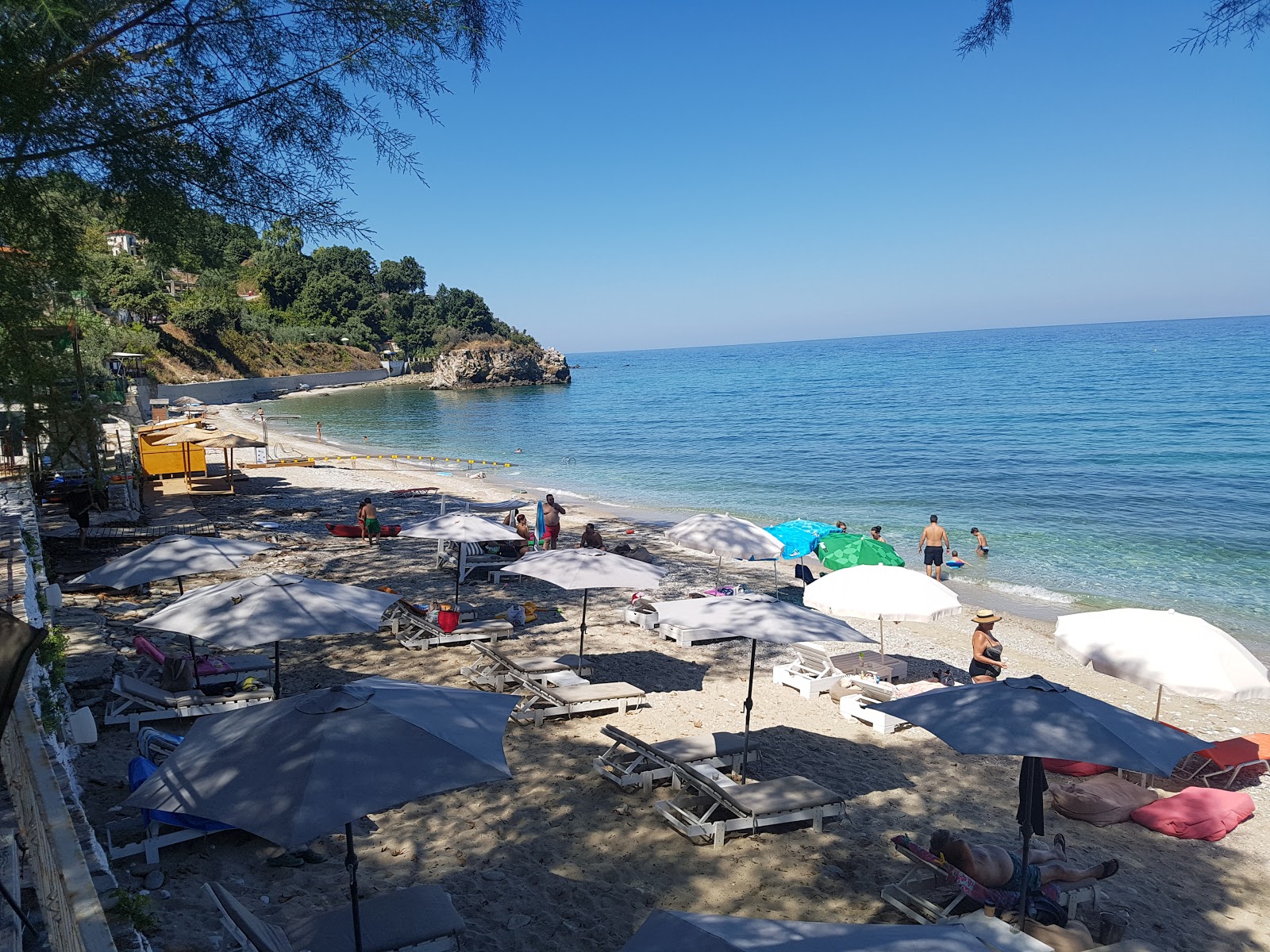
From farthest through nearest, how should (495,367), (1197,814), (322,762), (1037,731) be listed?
(495,367)
(1197,814)
(1037,731)
(322,762)

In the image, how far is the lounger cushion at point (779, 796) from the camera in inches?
268

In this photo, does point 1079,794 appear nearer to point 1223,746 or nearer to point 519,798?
point 1223,746

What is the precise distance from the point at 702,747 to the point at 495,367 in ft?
343

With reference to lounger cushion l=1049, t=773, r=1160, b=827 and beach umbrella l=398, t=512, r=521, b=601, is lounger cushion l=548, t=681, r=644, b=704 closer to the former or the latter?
beach umbrella l=398, t=512, r=521, b=601

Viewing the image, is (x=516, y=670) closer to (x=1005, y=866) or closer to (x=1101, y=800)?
(x=1005, y=866)

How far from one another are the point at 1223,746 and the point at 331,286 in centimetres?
10654

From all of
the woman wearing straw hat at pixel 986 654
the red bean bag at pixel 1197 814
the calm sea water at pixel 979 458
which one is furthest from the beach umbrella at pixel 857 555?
the calm sea water at pixel 979 458

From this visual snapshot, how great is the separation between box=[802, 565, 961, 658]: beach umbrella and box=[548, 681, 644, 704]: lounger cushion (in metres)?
2.26

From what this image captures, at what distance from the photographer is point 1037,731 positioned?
5473 mm

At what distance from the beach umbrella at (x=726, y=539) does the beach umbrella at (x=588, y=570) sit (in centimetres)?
237

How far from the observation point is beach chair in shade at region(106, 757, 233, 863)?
19.1 ft

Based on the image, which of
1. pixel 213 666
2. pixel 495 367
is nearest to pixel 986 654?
pixel 213 666

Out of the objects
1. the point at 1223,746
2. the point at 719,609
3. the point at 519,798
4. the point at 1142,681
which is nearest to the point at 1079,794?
the point at 1142,681

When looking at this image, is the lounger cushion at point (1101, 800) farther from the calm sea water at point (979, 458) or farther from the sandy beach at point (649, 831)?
the calm sea water at point (979, 458)
